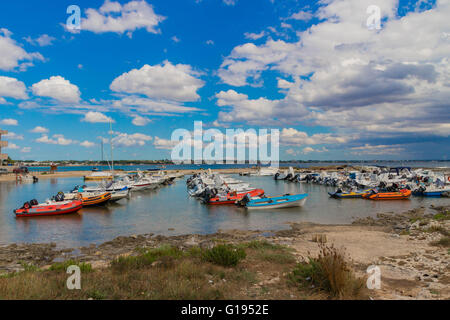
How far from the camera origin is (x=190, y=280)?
26.3ft

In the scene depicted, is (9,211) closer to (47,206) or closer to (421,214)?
(47,206)

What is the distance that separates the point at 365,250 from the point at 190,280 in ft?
31.0

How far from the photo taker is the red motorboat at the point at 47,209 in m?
26.6

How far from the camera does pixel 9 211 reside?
30703mm

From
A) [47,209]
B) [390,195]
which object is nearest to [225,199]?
[47,209]

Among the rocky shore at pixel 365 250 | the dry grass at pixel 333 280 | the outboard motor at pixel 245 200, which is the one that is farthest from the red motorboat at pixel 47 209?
the dry grass at pixel 333 280

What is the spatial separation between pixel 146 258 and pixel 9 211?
29422 mm

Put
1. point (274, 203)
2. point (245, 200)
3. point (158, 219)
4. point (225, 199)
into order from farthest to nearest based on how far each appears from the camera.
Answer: point (225, 199)
point (245, 200)
point (274, 203)
point (158, 219)

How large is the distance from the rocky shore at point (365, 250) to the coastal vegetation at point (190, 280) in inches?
64.5

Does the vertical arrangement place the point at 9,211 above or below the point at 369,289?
below

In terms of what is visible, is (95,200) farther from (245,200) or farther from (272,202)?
(272,202)

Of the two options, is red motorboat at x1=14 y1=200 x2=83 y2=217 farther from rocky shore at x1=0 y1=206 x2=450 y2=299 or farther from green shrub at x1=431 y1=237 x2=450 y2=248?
green shrub at x1=431 y1=237 x2=450 y2=248
